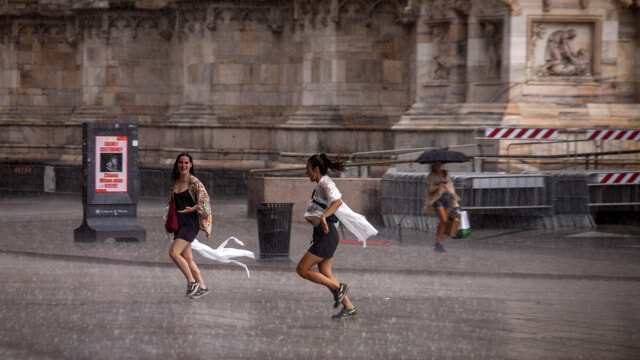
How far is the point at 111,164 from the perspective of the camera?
72.0 ft

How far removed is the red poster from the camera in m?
21.9

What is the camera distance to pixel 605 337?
1204cm

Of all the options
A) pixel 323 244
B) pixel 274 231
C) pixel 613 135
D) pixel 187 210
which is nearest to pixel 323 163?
pixel 323 244

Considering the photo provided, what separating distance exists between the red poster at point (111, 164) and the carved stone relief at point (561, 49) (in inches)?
290

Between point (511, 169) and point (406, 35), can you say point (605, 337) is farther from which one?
point (406, 35)

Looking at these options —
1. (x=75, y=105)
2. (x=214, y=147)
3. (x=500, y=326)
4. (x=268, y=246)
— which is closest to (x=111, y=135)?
(x=268, y=246)

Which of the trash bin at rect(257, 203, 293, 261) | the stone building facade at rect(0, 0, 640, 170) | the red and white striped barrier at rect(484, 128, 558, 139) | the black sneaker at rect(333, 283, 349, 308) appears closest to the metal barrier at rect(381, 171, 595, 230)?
the red and white striped barrier at rect(484, 128, 558, 139)

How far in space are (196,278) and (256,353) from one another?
3609 millimetres

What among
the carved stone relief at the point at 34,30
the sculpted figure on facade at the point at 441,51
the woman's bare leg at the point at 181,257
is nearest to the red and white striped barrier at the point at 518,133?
the sculpted figure on facade at the point at 441,51

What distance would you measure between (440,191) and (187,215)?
6208mm

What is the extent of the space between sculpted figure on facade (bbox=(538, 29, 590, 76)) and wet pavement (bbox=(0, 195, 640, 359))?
353 cm

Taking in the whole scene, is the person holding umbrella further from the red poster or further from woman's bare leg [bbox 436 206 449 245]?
the red poster

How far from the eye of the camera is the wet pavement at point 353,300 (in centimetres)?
1145

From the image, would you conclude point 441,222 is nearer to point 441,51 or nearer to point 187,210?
point 187,210
